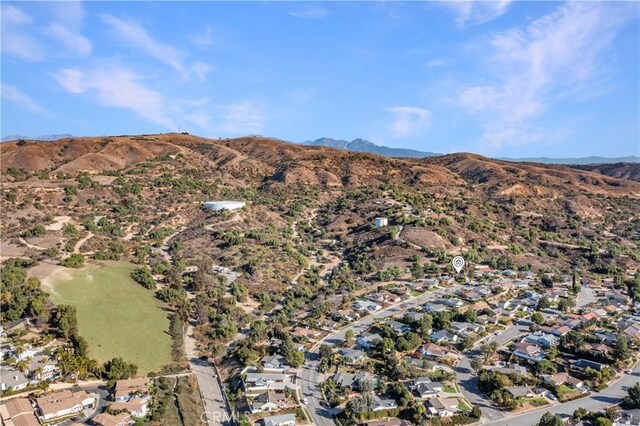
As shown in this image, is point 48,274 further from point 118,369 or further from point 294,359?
point 294,359

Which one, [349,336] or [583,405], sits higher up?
[349,336]

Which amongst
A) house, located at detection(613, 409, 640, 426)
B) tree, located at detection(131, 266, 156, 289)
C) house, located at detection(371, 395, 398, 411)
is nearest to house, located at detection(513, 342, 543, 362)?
house, located at detection(613, 409, 640, 426)

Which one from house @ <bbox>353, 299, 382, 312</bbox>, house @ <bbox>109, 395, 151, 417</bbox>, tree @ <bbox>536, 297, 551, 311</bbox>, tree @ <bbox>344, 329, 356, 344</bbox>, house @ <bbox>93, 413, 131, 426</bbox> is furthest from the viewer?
tree @ <bbox>536, 297, 551, 311</bbox>

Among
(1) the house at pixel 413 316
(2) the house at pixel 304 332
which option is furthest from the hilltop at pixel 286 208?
(1) the house at pixel 413 316

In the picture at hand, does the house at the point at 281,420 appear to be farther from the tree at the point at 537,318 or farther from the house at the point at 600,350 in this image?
the tree at the point at 537,318

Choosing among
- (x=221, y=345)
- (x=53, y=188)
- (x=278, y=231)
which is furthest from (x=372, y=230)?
(x=53, y=188)

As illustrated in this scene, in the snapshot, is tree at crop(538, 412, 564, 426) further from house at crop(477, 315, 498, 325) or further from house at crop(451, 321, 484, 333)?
house at crop(477, 315, 498, 325)

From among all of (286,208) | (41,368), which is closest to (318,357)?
(41,368)
